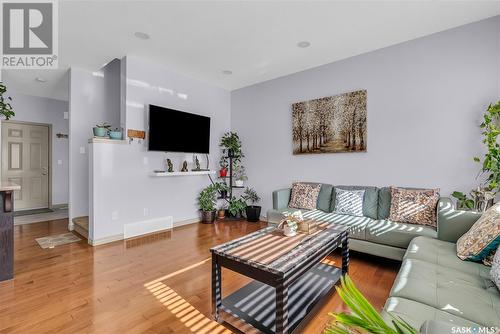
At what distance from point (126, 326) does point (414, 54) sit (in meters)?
4.23

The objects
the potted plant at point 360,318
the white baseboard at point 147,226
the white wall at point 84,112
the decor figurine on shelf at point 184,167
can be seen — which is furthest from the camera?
the decor figurine on shelf at point 184,167

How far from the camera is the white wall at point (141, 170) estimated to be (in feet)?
11.3

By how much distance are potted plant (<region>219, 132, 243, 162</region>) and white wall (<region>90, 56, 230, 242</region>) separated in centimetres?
57

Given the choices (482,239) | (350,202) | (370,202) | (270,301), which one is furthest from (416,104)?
(270,301)

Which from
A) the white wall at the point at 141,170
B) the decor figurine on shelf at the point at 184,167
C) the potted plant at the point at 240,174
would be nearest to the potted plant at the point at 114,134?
the white wall at the point at 141,170

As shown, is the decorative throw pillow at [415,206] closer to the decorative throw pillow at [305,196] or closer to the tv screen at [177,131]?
the decorative throw pillow at [305,196]

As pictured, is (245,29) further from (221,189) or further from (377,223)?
(221,189)

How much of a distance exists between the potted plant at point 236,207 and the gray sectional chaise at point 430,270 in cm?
181

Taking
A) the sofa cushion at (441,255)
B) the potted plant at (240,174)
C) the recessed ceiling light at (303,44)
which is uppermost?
the recessed ceiling light at (303,44)

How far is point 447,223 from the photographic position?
2230 mm

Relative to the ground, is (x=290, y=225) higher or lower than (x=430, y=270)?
higher

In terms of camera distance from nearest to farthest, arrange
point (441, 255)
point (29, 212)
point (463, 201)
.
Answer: point (441, 255), point (463, 201), point (29, 212)

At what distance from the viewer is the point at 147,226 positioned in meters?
3.89

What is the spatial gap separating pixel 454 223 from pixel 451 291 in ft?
3.59
